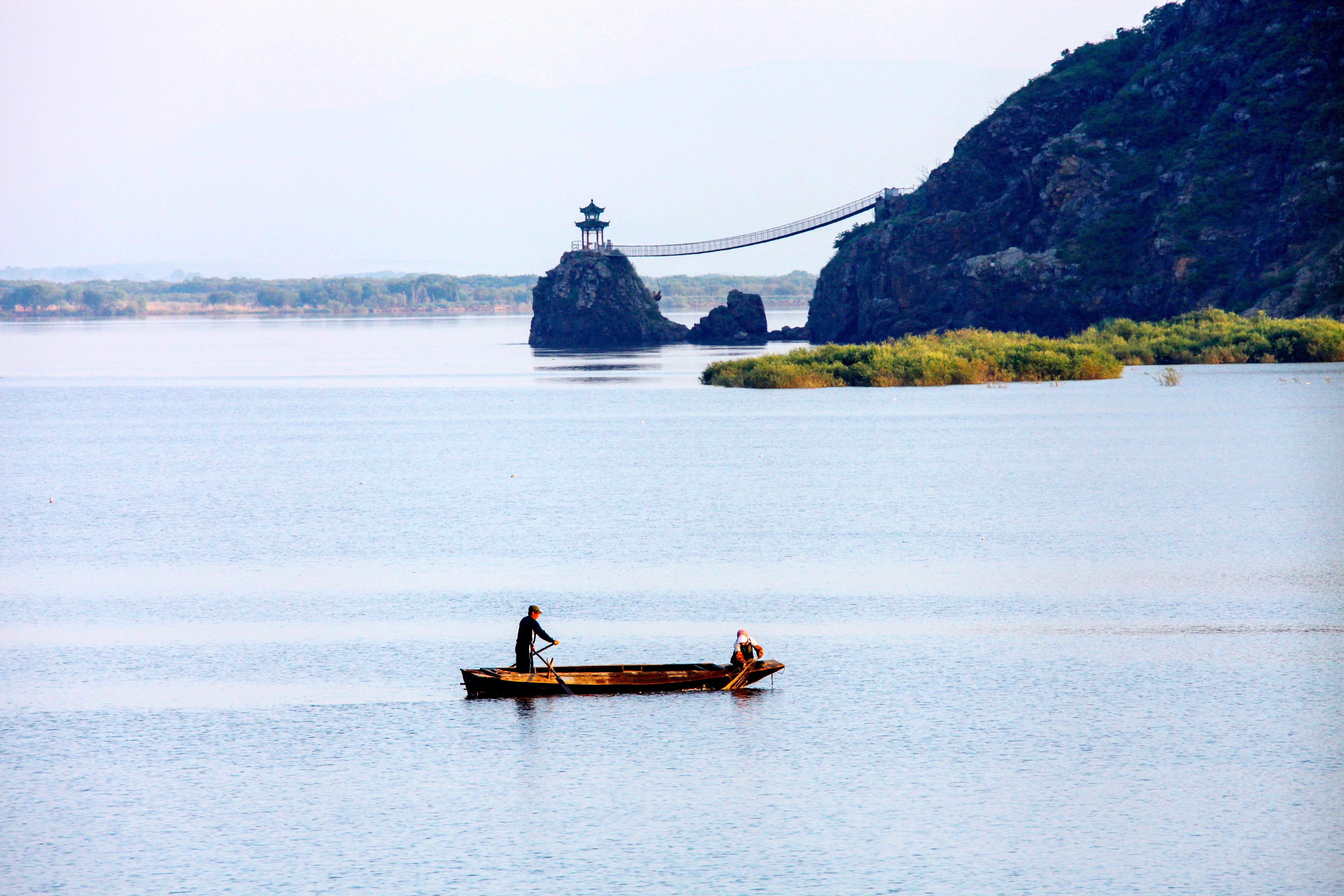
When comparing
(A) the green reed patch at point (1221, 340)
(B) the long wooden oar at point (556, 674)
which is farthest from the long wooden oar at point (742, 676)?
(A) the green reed patch at point (1221, 340)

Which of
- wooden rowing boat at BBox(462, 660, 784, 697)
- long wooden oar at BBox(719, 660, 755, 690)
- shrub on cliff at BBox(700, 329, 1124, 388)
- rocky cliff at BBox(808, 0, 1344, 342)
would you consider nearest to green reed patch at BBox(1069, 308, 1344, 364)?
rocky cliff at BBox(808, 0, 1344, 342)

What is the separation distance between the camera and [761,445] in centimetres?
7350

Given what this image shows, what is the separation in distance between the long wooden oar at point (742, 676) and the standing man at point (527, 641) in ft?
10.2

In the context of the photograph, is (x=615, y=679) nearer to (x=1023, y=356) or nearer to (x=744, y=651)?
(x=744, y=651)

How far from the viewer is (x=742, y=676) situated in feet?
85.3

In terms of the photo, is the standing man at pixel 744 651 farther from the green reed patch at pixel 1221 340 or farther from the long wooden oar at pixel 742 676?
the green reed patch at pixel 1221 340

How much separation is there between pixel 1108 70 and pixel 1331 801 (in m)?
177

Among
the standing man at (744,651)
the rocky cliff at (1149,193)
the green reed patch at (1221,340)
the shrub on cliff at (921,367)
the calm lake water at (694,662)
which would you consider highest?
the rocky cliff at (1149,193)

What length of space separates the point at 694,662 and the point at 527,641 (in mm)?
3805

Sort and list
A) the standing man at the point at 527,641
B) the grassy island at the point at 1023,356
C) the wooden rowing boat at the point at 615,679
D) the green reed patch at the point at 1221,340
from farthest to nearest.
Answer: the green reed patch at the point at 1221,340
the grassy island at the point at 1023,356
the standing man at the point at 527,641
the wooden rowing boat at the point at 615,679

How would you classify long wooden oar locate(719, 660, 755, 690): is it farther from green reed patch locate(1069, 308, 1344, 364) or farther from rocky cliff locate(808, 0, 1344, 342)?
rocky cliff locate(808, 0, 1344, 342)

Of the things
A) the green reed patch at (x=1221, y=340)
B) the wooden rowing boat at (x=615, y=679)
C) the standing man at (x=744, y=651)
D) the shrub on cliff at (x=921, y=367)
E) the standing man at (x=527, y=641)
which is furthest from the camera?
the green reed patch at (x=1221, y=340)

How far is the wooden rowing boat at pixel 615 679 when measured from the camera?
25750 mm

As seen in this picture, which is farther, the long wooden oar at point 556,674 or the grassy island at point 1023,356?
the grassy island at point 1023,356
